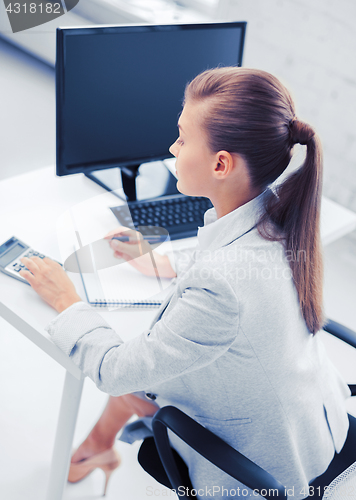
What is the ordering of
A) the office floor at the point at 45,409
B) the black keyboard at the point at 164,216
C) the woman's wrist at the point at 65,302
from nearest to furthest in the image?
the woman's wrist at the point at 65,302 → the black keyboard at the point at 164,216 → the office floor at the point at 45,409

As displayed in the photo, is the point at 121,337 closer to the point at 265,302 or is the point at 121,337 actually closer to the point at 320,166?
the point at 265,302

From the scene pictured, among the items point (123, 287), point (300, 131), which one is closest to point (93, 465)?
point (123, 287)

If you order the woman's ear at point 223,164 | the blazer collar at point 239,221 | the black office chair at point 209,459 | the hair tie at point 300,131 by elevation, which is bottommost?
the black office chair at point 209,459

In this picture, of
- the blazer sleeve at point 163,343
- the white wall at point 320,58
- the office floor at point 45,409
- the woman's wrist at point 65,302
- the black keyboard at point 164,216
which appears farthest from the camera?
the white wall at point 320,58

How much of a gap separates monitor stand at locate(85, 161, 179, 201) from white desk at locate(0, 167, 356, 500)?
0.04 meters

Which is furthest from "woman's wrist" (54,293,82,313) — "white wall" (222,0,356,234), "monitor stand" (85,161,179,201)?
"white wall" (222,0,356,234)

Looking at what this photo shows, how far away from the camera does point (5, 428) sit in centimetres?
149

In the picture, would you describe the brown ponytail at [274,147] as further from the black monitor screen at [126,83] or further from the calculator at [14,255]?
the calculator at [14,255]

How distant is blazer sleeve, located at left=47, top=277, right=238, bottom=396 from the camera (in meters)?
0.76

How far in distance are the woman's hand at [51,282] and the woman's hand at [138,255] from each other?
6.7 inches

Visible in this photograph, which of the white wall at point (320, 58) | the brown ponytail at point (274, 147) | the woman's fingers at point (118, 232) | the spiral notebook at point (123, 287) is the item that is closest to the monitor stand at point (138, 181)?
the woman's fingers at point (118, 232)

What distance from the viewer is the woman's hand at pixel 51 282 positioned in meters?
0.97

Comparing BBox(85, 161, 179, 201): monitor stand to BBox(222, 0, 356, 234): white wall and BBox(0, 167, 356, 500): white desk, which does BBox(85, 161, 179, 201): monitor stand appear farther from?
BBox(222, 0, 356, 234): white wall

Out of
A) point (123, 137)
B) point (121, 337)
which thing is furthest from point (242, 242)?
point (123, 137)
